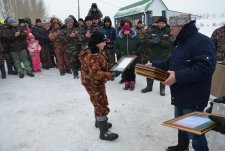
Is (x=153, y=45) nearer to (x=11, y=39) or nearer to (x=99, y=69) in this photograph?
(x=99, y=69)

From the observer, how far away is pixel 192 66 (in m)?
2.27

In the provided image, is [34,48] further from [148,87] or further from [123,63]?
[123,63]

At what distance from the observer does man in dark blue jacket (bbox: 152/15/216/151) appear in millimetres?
2223

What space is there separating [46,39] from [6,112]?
13.9ft

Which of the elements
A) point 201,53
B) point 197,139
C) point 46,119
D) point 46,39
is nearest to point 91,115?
point 46,119

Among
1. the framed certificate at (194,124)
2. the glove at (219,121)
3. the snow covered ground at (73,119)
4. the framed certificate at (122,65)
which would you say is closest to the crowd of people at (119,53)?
the framed certificate at (122,65)

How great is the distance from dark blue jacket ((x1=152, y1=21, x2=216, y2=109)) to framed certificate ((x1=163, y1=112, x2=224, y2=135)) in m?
0.52

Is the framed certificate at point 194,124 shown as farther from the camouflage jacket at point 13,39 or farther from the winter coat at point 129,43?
the camouflage jacket at point 13,39

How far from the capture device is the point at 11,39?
23.6ft

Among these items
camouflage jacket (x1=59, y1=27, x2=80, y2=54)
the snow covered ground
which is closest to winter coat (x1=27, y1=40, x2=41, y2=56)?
camouflage jacket (x1=59, y1=27, x2=80, y2=54)

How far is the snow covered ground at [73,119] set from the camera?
3475 mm

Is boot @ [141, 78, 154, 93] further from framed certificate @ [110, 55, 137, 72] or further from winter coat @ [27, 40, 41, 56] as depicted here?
winter coat @ [27, 40, 41, 56]

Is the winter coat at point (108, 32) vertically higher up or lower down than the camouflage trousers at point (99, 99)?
higher up

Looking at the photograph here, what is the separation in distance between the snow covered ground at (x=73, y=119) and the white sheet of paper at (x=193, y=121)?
63.0 inches
